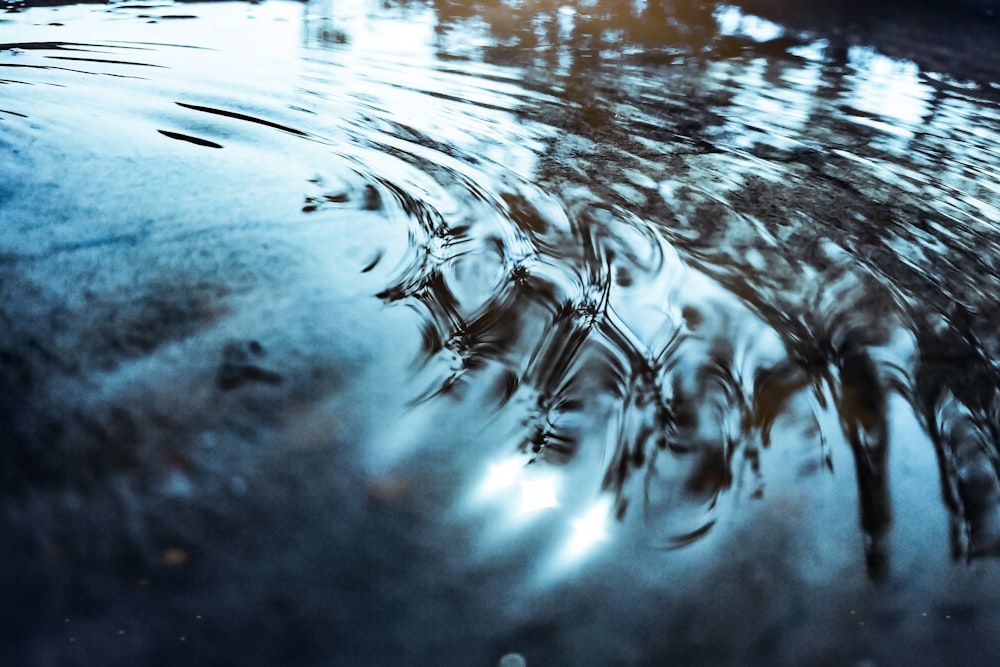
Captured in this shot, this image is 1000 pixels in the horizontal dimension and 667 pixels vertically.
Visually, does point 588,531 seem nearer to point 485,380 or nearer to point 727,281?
point 485,380

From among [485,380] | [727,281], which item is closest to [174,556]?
[485,380]

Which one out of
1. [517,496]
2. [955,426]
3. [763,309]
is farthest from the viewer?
[763,309]

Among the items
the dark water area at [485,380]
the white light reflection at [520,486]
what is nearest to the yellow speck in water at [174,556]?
the dark water area at [485,380]

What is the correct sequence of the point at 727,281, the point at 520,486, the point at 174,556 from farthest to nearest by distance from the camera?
the point at 727,281 → the point at 520,486 → the point at 174,556

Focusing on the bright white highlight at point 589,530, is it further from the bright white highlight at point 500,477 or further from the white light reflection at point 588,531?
the bright white highlight at point 500,477

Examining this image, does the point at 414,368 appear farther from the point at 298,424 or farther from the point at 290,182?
the point at 290,182

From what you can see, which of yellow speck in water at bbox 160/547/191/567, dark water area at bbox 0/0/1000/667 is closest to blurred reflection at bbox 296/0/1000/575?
dark water area at bbox 0/0/1000/667

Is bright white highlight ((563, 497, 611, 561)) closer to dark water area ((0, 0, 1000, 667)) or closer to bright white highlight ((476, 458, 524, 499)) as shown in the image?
dark water area ((0, 0, 1000, 667))

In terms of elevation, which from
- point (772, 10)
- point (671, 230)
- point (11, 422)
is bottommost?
point (11, 422)

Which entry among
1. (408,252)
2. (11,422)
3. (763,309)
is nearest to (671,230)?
(763,309)
